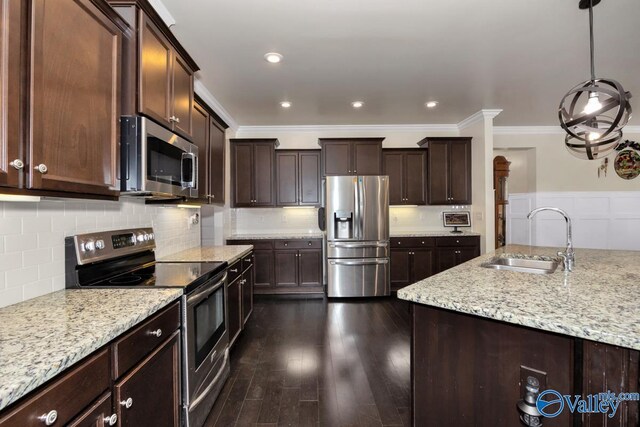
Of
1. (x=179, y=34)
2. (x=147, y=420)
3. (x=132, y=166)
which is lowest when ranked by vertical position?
(x=147, y=420)

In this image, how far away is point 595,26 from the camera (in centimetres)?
229

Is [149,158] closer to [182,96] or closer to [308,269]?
[182,96]

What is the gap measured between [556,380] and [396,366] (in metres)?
1.56

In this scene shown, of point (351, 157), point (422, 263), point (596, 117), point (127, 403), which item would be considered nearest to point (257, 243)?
point (351, 157)

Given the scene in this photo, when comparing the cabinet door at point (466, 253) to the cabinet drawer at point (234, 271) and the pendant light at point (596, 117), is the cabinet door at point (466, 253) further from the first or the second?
the cabinet drawer at point (234, 271)

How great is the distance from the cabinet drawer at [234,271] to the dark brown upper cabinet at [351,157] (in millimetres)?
2214

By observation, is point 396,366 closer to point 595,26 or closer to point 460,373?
point 460,373

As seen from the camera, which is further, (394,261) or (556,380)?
(394,261)

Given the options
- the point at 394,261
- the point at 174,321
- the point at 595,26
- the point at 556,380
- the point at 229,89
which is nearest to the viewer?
the point at 556,380

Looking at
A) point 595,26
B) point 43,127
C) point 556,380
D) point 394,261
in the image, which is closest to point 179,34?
point 43,127

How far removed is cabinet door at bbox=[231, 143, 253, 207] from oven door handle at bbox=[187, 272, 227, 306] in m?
2.49

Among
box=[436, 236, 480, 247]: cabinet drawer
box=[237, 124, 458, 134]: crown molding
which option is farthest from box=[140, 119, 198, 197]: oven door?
box=[436, 236, 480, 247]: cabinet drawer

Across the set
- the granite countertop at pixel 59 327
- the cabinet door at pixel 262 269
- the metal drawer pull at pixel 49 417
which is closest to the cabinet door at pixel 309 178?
the cabinet door at pixel 262 269

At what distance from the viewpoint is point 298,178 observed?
4621 mm
